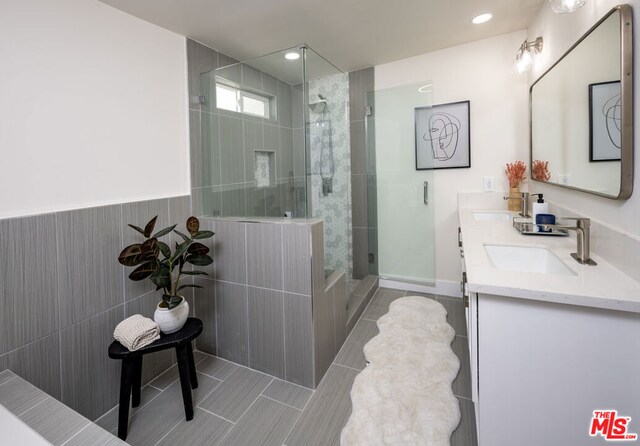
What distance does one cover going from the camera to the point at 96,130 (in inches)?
69.2

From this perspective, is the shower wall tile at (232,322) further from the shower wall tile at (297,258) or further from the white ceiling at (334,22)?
the white ceiling at (334,22)

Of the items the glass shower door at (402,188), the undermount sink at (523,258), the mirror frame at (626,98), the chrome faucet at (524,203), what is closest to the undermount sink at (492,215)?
the chrome faucet at (524,203)

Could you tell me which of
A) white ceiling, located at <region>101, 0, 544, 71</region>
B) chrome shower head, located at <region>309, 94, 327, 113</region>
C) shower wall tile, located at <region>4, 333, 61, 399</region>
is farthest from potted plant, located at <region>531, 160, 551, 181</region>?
shower wall tile, located at <region>4, 333, 61, 399</region>

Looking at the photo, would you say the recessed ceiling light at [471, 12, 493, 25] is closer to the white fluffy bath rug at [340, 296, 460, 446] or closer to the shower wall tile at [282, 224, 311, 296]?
the shower wall tile at [282, 224, 311, 296]

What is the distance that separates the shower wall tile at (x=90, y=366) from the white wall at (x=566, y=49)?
2526 millimetres

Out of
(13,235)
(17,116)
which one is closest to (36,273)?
(13,235)

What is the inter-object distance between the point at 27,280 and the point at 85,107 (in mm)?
945

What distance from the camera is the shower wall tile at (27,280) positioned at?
1.41 metres

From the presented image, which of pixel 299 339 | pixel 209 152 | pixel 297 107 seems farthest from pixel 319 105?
pixel 299 339

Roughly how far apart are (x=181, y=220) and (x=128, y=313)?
0.69m

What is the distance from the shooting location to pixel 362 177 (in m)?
3.32

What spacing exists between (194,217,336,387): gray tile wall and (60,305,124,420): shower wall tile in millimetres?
609

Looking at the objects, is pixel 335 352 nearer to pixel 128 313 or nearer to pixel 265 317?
pixel 265 317

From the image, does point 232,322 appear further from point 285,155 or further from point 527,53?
point 527,53
